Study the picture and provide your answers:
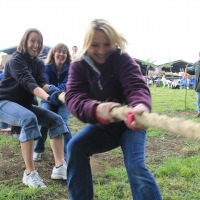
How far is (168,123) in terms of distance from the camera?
1.69 m

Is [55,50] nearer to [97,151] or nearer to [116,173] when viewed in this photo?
[116,173]

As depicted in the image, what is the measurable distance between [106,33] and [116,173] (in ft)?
6.78

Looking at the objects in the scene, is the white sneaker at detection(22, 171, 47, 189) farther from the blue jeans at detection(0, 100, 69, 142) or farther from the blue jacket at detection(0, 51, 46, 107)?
the blue jacket at detection(0, 51, 46, 107)

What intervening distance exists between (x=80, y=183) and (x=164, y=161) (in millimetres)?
2157

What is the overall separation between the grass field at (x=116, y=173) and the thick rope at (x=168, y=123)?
1.49 m

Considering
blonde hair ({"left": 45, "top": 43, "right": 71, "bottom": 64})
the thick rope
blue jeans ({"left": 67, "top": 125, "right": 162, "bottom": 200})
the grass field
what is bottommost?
the grass field

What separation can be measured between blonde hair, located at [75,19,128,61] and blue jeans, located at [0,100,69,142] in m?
1.32

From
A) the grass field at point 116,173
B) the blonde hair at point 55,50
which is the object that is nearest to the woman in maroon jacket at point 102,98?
the grass field at point 116,173

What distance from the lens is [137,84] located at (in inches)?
93.4

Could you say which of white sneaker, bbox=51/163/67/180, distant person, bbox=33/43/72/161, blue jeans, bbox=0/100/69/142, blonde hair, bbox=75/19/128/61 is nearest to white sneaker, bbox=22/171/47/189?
white sneaker, bbox=51/163/67/180

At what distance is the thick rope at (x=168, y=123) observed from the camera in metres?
1.51

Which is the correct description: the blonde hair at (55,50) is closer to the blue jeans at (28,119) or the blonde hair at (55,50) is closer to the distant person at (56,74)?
the distant person at (56,74)

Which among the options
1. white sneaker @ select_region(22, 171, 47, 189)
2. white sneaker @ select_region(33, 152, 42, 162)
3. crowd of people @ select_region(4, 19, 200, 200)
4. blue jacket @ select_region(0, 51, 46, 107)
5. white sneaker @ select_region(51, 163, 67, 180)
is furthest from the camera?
white sneaker @ select_region(33, 152, 42, 162)

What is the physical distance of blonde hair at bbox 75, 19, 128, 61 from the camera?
2.40 metres
